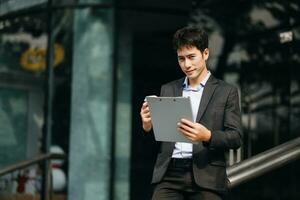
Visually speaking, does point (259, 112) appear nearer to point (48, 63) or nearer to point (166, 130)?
point (48, 63)

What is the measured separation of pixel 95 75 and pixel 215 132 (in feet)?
19.2

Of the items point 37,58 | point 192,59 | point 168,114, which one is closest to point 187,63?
point 192,59

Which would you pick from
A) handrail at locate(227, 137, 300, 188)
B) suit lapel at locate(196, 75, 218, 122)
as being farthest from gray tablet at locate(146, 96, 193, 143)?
handrail at locate(227, 137, 300, 188)

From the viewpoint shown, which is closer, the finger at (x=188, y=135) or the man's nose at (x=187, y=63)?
the finger at (x=188, y=135)

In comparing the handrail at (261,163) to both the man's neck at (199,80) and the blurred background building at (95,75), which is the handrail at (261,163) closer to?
the man's neck at (199,80)

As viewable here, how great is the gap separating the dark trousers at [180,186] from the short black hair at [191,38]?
1.81ft

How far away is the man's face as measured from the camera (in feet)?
10.6

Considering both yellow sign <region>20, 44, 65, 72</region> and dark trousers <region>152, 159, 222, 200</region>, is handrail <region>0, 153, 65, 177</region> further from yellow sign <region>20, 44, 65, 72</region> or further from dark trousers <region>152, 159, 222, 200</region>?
dark trousers <region>152, 159, 222, 200</region>

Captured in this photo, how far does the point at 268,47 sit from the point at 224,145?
5108 millimetres

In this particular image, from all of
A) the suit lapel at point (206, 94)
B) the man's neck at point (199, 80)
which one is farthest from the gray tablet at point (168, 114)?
the man's neck at point (199, 80)

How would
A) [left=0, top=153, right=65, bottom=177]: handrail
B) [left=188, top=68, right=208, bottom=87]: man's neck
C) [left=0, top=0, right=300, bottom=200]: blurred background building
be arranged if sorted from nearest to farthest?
[left=188, top=68, right=208, bottom=87]: man's neck
[left=0, top=153, right=65, bottom=177]: handrail
[left=0, top=0, right=300, bottom=200]: blurred background building

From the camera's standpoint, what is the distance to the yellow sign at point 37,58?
9195 mm

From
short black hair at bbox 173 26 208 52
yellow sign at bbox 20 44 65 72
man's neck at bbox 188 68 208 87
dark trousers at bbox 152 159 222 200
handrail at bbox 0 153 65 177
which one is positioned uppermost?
yellow sign at bbox 20 44 65 72

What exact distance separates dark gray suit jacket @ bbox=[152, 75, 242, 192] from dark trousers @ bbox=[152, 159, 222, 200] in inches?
1.3
